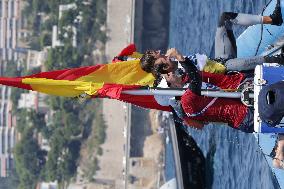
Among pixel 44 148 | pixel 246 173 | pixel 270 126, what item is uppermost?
pixel 270 126

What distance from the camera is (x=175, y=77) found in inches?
270

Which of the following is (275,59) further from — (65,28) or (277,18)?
(65,28)

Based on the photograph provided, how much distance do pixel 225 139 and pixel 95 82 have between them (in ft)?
18.8

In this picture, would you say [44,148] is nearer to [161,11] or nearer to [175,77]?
[161,11]

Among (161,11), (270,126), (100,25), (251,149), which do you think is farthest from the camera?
(100,25)

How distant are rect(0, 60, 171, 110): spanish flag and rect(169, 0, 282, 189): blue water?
268 centimetres

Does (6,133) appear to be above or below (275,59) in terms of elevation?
below

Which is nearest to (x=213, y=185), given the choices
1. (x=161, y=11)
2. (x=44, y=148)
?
(x=161, y=11)

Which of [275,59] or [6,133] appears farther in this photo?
[6,133]

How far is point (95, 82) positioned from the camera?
791cm

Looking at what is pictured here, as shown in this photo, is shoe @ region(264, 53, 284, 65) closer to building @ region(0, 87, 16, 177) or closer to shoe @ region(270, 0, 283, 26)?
shoe @ region(270, 0, 283, 26)

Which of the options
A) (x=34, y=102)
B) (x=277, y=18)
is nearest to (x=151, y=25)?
(x=34, y=102)

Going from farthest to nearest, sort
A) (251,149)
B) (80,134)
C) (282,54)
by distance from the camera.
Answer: (80,134), (251,149), (282,54)

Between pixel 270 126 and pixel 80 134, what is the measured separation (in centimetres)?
4089
